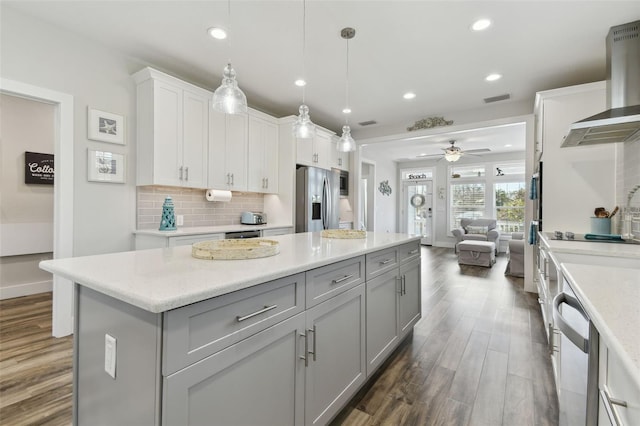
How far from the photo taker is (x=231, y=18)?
96.8 inches

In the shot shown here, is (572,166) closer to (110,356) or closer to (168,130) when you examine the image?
(110,356)

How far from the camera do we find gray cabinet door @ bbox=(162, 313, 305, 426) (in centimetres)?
86

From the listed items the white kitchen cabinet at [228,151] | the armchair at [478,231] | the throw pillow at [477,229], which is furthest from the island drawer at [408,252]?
the throw pillow at [477,229]

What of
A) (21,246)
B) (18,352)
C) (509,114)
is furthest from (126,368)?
(509,114)

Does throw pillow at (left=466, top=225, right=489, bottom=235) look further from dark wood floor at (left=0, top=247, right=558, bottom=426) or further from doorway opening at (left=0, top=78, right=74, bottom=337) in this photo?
doorway opening at (left=0, top=78, right=74, bottom=337)

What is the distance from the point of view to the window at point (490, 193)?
7738mm

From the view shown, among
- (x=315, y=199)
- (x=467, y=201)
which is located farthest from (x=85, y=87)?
(x=467, y=201)

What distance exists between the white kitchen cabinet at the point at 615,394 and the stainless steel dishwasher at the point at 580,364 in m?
0.05

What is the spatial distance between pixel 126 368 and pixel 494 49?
3.68 meters

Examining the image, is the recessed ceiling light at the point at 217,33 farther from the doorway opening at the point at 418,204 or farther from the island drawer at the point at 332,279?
the doorway opening at the point at 418,204

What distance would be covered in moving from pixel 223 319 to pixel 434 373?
177cm

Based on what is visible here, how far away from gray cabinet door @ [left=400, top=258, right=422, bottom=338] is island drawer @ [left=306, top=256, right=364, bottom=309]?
739mm

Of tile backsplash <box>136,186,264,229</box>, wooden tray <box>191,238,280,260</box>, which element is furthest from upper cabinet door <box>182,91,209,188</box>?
wooden tray <box>191,238,280,260</box>

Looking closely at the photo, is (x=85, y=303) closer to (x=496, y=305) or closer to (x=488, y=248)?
(x=496, y=305)
